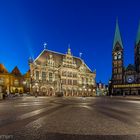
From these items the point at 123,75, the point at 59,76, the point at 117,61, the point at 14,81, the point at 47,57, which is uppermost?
the point at 117,61

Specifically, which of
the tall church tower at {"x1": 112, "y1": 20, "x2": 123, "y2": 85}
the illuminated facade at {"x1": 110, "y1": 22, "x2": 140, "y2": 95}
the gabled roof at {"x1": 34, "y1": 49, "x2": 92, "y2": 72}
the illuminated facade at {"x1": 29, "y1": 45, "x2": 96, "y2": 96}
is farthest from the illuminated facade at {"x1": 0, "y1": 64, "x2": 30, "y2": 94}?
the tall church tower at {"x1": 112, "y1": 20, "x2": 123, "y2": 85}

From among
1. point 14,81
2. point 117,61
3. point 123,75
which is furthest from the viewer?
point 117,61

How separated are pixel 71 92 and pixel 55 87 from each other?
959 cm

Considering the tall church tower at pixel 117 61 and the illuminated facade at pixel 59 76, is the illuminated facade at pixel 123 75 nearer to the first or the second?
the tall church tower at pixel 117 61

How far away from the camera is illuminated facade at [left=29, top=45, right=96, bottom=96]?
73188 mm

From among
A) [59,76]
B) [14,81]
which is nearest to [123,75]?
[59,76]

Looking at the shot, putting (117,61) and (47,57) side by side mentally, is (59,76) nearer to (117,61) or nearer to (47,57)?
(47,57)

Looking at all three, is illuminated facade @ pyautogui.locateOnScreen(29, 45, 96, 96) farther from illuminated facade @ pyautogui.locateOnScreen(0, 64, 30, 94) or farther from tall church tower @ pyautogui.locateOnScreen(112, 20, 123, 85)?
tall church tower @ pyautogui.locateOnScreen(112, 20, 123, 85)

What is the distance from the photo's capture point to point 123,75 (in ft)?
383

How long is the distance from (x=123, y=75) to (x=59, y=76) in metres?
52.3

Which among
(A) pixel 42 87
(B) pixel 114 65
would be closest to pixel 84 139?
(A) pixel 42 87

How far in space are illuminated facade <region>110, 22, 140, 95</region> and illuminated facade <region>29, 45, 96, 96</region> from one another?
26579mm

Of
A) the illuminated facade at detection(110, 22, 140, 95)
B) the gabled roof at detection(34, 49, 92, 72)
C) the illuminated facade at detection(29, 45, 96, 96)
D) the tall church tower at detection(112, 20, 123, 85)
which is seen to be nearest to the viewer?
the illuminated facade at detection(29, 45, 96, 96)

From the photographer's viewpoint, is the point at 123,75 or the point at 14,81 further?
the point at 123,75
